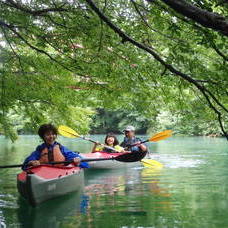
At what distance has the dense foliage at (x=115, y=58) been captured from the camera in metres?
4.24

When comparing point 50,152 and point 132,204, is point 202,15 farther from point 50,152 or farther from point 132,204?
point 50,152

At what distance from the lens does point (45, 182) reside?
630cm

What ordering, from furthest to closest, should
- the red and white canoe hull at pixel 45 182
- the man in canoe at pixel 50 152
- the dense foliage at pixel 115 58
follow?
the man in canoe at pixel 50 152 < the red and white canoe hull at pixel 45 182 < the dense foliage at pixel 115 58

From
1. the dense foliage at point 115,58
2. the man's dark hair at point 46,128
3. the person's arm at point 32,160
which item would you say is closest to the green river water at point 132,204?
the person's arm at point 32,160

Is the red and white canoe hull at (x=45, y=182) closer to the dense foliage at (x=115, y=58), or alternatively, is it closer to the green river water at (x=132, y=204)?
the green river water at (x=132, y=204)

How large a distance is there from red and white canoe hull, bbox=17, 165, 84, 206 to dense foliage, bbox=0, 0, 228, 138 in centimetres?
156

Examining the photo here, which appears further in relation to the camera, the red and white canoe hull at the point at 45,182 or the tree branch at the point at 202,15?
the red and white canoe hull at the point at 45,182

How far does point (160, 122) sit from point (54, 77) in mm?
24144

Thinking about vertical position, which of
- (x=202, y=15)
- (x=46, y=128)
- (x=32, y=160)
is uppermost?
(x=202, y=15)

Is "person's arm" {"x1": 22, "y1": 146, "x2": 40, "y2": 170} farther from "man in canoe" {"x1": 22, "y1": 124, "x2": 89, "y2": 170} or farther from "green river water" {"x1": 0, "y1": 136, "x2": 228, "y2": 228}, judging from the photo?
"green river water" {"x1": 0, "y1": 136, "x2": 228, "y2": 228}

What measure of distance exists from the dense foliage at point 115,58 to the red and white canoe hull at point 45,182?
61.5 inches

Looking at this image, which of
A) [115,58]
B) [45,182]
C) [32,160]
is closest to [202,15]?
[115,58]

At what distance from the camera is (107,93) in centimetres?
727

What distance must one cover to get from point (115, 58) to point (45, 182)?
225 centimetres
